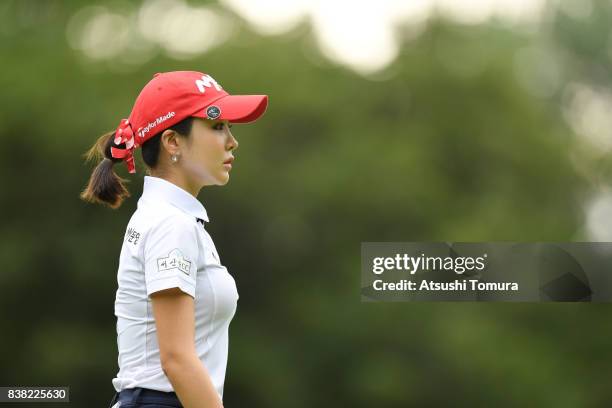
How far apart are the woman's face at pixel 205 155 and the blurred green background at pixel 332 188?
975 cm

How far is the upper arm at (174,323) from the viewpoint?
1.94m

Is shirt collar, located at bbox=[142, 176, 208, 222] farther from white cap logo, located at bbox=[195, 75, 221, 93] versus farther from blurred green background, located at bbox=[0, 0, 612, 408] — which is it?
blurred green background, located at bbox=[0, 0, 612, 408]

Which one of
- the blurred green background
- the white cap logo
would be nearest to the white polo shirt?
the white cap logo

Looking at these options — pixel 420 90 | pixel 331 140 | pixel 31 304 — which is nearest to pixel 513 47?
pixel 420 90

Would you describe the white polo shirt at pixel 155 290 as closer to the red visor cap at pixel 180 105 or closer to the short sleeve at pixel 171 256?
the short sleeve at pixel 171 256

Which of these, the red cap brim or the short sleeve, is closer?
the short sleeve

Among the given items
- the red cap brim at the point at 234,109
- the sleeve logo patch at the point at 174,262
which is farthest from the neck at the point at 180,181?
the sleeve logo patch at the point at 174,262

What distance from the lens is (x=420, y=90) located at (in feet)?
51.0

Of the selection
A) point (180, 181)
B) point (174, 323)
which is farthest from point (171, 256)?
point (180, 181)

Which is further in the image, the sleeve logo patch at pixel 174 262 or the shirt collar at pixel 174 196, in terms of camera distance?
the shirt collar at pixel 174 196

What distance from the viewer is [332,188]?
14680 millimetres

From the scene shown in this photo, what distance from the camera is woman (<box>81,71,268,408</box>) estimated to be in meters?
1.95

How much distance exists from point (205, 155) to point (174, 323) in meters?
0.40

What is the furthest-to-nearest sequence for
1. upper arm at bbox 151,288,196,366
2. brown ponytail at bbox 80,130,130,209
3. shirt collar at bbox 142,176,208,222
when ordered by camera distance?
1. brown ponytail at bbox 80,130,130,209
2. shirt collar at bbox 142,176,208,222
3. upper arm at bbox 151,288,196,366
